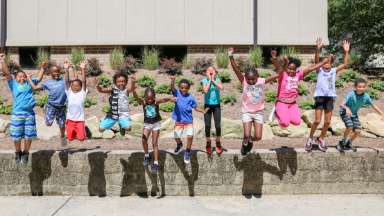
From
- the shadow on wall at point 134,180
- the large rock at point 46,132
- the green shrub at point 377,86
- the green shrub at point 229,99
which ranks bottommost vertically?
the shadow on wall at point 134,180

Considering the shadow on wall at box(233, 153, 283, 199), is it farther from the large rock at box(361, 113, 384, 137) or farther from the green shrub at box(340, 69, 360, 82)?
the green shrub at box(340, 69, 360, 82)

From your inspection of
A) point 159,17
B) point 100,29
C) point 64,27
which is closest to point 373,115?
point 159,17

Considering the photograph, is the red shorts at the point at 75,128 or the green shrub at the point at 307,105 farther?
the green shrub at the point at 307,105

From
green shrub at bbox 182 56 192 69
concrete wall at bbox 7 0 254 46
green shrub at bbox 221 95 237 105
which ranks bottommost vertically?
green shrub at bbox 221 95 237 105

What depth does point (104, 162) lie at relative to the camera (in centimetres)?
710

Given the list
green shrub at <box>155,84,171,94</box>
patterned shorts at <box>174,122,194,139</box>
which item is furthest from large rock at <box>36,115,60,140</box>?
patterned shorts at <box>174,122,194,139</box>

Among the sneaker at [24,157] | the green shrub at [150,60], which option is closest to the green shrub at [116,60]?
the green shrub at [150,60]

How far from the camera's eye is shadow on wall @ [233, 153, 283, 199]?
718cm

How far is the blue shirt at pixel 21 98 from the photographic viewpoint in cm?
662

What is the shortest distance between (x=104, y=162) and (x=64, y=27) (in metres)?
9.20

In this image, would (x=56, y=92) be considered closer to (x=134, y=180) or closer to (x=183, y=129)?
(x=134, y=180)

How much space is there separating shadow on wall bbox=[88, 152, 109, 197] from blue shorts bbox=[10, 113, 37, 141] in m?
0.97

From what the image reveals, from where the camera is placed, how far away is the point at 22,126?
21.9 ft

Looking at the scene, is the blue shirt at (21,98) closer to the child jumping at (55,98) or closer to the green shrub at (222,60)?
the child jumping at (55,98)
